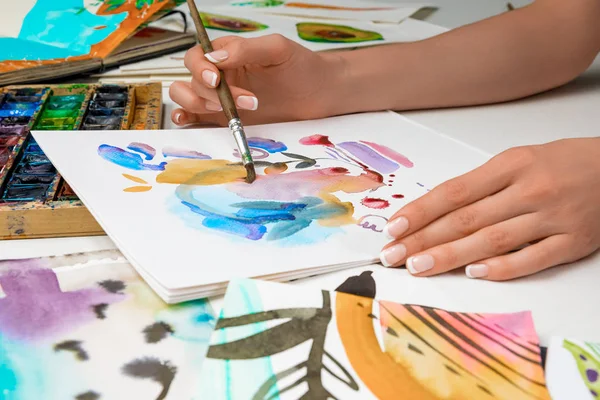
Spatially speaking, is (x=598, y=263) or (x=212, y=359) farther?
(x=598, y=263)

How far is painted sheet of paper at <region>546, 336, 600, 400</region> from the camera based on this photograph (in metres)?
0.43

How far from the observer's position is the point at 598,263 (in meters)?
0.59

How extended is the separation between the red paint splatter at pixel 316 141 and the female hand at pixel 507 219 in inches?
8.1

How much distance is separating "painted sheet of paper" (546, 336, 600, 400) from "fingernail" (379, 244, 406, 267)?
0.14 m

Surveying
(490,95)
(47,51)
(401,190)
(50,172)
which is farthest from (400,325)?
(47,51)

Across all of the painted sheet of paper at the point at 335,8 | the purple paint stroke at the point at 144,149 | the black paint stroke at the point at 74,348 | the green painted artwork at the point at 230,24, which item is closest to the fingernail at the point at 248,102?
the purple paint stroke at the point at 144,149

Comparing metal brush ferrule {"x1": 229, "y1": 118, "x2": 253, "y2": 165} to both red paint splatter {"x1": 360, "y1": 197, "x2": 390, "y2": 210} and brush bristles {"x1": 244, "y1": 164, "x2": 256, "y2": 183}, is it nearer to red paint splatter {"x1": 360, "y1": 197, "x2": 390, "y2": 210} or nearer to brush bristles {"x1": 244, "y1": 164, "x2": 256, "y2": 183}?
brush bristles {"x1": 244, "y1": 164, "x2": 256, "y2": 183}

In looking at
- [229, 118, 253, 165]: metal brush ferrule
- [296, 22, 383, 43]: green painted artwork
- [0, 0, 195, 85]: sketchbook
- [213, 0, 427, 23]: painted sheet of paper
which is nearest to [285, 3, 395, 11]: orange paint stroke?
[213, 0, 427, 23]: painted sheet of paper

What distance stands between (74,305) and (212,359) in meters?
0.14

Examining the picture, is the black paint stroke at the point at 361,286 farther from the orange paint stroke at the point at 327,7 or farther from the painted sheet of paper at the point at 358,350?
the orange paint stroke at the point at 327,7

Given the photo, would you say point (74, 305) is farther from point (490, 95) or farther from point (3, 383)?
point (490, 95)

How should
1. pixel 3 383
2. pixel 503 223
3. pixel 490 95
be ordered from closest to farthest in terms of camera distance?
pixel 3 383, pixel 503 223, pixel 490 95

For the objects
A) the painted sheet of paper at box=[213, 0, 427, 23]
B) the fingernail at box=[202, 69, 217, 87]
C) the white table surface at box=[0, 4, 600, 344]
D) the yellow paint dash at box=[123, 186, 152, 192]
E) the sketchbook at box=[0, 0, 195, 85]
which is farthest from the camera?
the painted sheet of paper at box=[213, 0, 427, 23]

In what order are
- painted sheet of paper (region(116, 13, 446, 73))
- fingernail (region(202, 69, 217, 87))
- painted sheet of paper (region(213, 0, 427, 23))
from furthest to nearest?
painted sheet of paper (region(213, 0, 427, 23)) < painted sheet of paper (region(116, 13, 446, 73)) < fingernail (region(202, 69, 217, 87))
